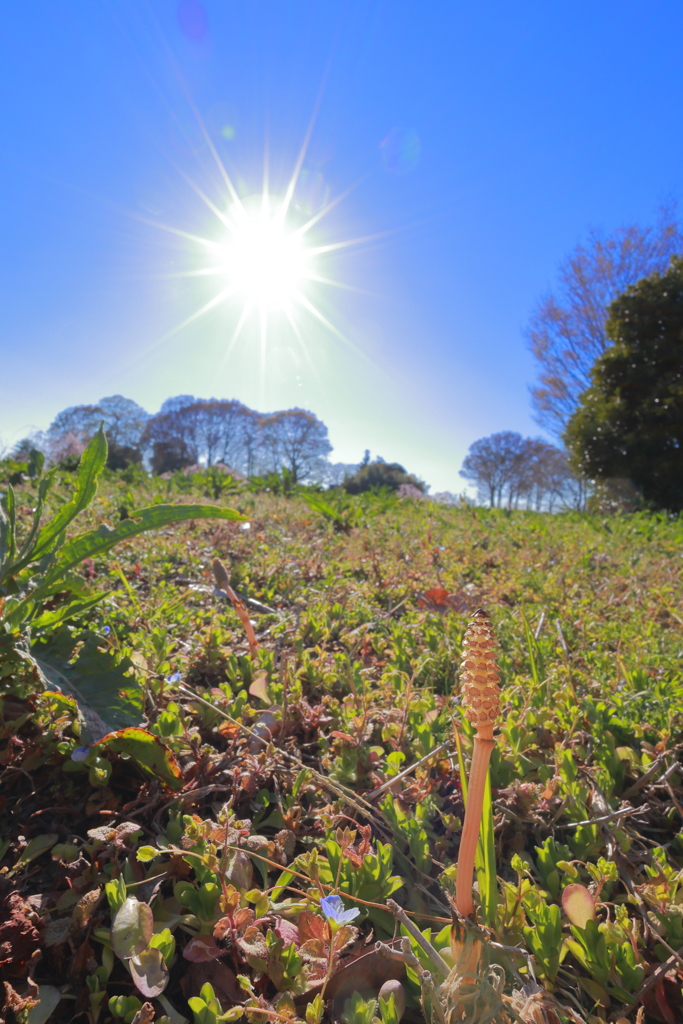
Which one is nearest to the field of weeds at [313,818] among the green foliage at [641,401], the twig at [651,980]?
the twig at [651,980]

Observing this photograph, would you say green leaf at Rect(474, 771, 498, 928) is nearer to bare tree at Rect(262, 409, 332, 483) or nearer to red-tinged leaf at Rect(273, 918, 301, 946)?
red-tinged leaf at Rect(273, 918, 301, 946)

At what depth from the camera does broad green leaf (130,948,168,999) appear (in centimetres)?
82

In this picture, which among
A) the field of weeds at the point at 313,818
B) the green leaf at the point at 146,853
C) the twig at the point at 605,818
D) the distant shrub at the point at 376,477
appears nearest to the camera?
the field of weeds at the point at 313,818

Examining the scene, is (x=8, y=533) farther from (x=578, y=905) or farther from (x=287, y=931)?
(x=578, y=905)

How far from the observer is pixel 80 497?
5.18 feet

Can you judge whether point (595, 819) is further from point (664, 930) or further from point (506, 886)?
point (506, 886)

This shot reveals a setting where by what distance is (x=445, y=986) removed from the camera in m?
0.65

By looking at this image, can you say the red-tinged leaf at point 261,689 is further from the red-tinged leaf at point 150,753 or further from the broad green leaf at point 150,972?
the broad green leaf at point 150,972

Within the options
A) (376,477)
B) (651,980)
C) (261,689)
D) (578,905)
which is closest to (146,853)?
(261,689)

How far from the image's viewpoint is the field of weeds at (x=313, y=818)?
2.78ft

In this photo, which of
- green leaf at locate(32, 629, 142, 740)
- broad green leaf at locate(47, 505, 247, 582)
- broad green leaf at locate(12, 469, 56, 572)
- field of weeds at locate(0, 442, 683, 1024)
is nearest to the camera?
field of weeds at locate(0, 442, 683, 1024)

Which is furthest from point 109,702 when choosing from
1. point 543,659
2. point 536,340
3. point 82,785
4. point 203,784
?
point 536,340

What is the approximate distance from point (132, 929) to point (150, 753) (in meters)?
0.39

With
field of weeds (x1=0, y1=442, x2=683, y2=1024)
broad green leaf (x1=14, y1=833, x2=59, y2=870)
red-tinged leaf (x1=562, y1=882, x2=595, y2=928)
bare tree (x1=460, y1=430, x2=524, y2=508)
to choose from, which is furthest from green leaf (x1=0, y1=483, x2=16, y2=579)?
bare tree (x1=460, y1=430, x2=524, y2=508)
